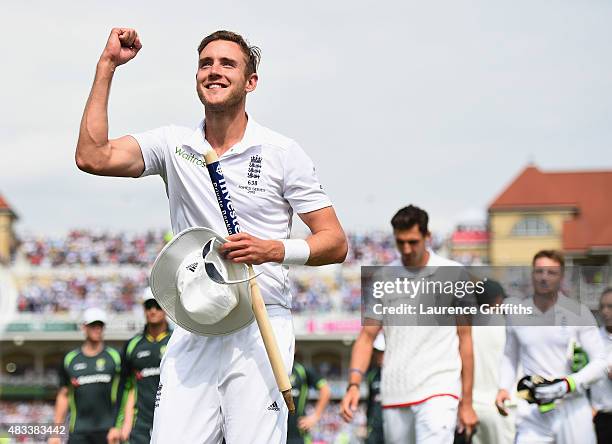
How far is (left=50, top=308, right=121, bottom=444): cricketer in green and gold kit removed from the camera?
11.4 meters

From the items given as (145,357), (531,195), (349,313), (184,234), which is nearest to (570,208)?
(531,195)

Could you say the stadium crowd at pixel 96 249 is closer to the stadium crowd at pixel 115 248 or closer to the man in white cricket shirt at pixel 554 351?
the stadium crowd at pixel 115 248

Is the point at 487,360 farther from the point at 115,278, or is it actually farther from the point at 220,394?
the point at 115,278

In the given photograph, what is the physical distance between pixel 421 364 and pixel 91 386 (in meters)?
4.24

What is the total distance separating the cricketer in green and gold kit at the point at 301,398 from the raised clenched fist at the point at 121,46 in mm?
6131

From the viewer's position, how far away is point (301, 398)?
11719 mm

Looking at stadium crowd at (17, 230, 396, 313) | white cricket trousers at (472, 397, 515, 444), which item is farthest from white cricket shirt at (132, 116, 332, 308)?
stadium crowd at (17, 230, 396, 313)

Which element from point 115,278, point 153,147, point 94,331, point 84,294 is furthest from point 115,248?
point 153,147

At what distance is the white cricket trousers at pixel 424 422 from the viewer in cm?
803

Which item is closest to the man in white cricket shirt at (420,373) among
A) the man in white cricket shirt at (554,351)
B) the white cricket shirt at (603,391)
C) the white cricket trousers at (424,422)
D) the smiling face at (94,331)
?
the white cricket trousers at (424,422)

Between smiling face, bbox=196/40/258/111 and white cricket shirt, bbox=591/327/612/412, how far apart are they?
4884mm

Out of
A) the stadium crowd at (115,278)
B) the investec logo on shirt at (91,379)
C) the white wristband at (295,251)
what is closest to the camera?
the white wristband at (295,251)

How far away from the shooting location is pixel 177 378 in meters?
5.04

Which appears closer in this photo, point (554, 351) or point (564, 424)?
point (564, 424)
